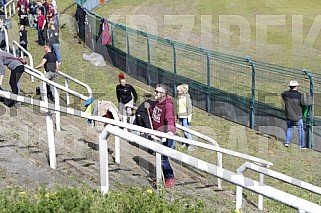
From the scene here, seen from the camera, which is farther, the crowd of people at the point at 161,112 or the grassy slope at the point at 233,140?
the grassy slope at the point at 233,140

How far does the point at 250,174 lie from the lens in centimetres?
1130

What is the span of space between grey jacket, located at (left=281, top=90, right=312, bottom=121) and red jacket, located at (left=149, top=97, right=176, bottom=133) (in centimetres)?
601

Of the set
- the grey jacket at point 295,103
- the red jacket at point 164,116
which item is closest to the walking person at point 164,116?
the red jacket at point 164,116

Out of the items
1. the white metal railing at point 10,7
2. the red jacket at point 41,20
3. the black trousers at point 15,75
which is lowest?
the white metal railing at point 10,7

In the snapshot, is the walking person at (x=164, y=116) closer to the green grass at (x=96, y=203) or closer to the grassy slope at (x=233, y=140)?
the grassy slope at (x=233, y=140)

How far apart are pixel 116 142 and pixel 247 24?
72.1 ft

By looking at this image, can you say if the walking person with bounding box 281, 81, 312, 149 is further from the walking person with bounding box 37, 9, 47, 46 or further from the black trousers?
the walking person with bounding box 37, 9, 47, 46

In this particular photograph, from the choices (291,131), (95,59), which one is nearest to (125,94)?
(291,131)

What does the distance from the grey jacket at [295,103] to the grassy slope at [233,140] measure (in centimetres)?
73

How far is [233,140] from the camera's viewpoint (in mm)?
13922

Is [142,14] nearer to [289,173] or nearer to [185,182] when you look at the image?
[289,173]

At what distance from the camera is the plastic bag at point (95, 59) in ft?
66.7

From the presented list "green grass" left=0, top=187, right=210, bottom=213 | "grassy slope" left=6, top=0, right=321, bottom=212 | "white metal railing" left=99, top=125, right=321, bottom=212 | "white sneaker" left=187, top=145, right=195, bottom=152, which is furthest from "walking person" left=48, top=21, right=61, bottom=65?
"green grass" left=0, top=187, right=210, bottom=213

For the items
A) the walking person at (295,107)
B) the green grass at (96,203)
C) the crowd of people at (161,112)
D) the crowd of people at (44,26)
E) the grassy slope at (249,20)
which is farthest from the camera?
the grassy slope at (249,20)
